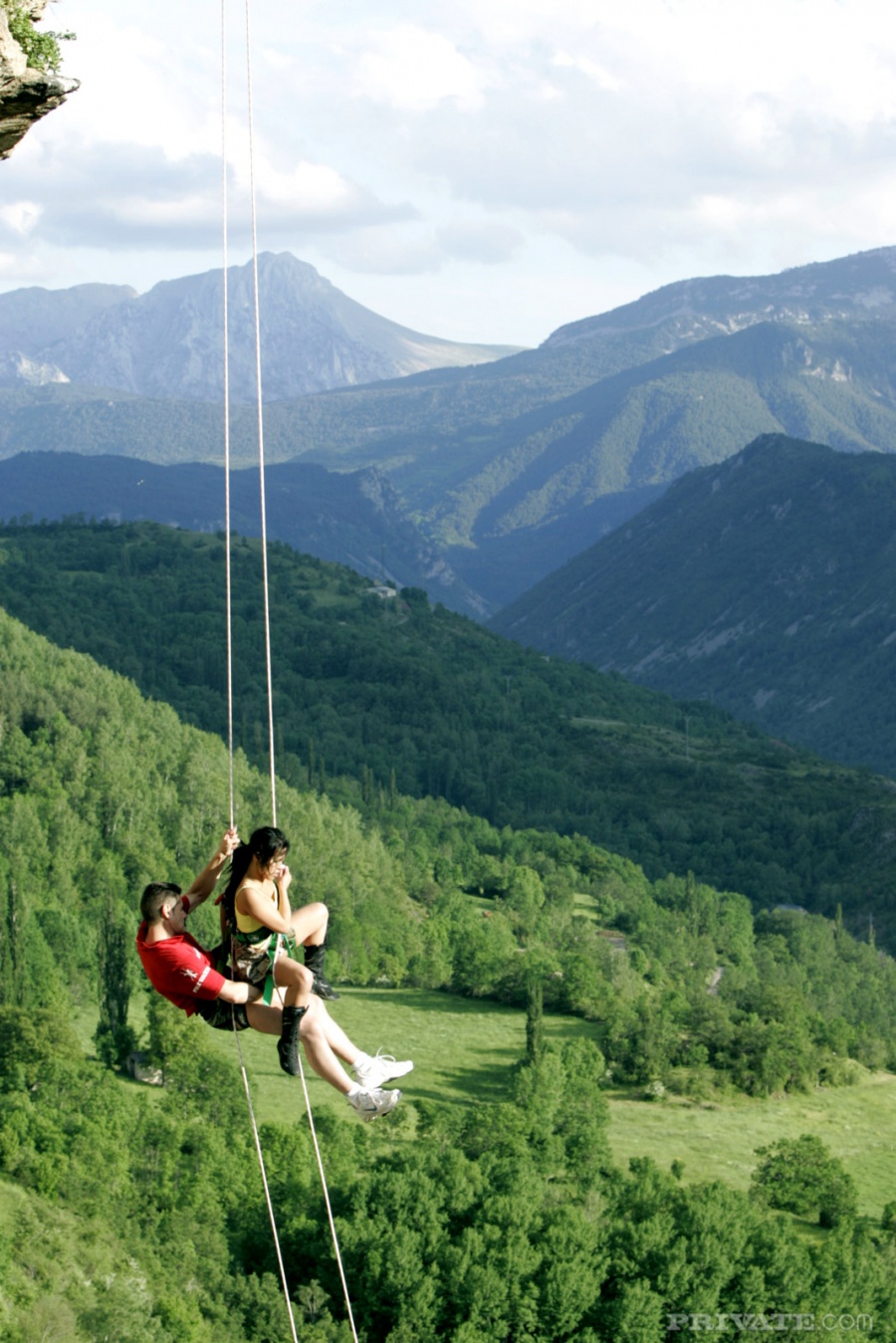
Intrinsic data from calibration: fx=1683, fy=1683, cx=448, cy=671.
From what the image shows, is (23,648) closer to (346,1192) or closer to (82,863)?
(82,863)

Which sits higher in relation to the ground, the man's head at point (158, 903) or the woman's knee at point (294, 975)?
the man's head at point (158, 903)

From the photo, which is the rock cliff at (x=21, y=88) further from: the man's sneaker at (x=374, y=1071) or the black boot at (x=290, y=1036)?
the man's sneaker at (x=374, y=1071)

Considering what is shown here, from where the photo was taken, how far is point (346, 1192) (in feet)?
231

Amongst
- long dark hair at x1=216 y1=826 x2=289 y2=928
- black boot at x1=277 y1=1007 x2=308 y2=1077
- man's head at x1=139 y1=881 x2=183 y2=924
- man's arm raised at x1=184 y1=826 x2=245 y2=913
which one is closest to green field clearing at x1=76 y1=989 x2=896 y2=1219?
man's arm raised at x1=184 y1=826 x2=245 y2=913

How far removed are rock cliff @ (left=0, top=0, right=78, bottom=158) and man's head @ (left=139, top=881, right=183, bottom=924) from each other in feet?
29.2

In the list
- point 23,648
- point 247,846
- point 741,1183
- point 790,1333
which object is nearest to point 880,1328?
point 790,1333

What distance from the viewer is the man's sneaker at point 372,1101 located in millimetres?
20109

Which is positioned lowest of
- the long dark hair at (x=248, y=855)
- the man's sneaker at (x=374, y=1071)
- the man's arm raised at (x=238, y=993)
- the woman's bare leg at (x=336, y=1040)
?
the man's sneaker at (x=374, y=1071)

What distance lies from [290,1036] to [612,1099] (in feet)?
282

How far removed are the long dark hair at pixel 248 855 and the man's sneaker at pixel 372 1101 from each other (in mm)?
2659

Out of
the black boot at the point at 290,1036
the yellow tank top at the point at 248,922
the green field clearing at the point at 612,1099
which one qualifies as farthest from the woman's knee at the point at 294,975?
the green field clearing at the point at 612,1099

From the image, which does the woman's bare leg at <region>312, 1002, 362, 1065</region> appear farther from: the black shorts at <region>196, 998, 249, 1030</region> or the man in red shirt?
the black shorts at <region>196, 998, 249, 1030</region>

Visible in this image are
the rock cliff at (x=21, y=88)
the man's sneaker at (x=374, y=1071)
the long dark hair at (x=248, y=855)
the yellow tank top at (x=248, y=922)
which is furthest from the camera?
the man's sneaker at (x=374, y=1071)

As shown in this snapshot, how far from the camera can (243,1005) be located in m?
20.4
